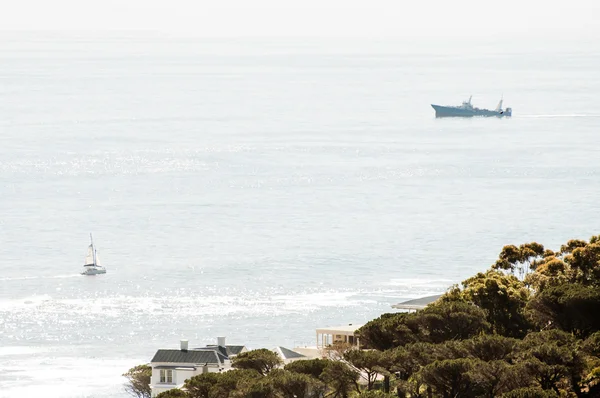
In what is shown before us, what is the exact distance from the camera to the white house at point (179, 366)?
5572cm

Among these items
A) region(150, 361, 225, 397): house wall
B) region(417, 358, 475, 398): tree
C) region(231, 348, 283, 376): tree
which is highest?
region(150, 361, 225, 397): house wall

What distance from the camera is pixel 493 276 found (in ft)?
189

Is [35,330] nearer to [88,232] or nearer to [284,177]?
[88,232]

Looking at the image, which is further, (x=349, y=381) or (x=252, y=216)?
(x=252, y=216)

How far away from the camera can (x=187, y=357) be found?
186 ft

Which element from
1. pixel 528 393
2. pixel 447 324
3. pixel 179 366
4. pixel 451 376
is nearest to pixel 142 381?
pixel 179 366

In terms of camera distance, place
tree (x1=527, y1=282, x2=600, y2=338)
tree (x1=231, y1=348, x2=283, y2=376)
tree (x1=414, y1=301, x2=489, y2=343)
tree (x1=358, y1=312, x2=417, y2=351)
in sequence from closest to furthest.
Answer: tree (x1=231, y1=348, x2=283, y2=376) < tree (x1=527, y1=282, x2=600, y2=338) < tree (x1=358, y1=312, x2=417, y2=351) < tree (x1=414, y1=301, x2=489, y2=343)

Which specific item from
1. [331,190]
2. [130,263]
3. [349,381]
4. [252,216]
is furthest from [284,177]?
[349,381]

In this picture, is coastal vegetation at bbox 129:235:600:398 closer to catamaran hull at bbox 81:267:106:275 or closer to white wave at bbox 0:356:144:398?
white wave at bbox 0:356:144:398

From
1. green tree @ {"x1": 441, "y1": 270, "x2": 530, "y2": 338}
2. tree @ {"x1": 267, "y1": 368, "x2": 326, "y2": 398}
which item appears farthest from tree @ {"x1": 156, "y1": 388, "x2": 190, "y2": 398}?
green tree @ {"x1": 441, "y1": 270, "x2": 530, "y2": 338}

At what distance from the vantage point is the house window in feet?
184

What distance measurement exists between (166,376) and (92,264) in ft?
216

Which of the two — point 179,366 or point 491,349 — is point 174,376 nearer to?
point 179,366

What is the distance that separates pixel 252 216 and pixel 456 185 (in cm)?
3096
